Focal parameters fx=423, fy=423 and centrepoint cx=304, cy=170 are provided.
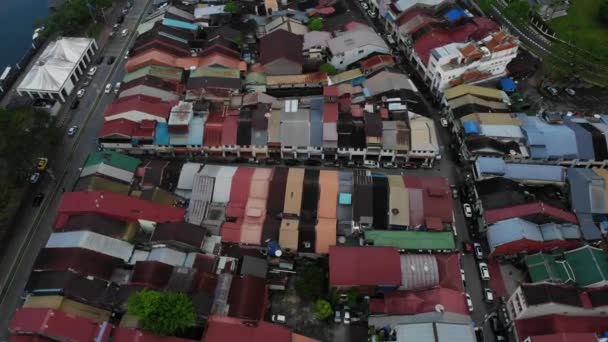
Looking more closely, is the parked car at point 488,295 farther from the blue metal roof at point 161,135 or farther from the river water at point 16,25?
the river water at point 16,25

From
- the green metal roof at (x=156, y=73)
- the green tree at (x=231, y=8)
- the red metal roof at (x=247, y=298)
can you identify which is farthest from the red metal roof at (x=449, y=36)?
the red metal roof at (x=247, y=298)

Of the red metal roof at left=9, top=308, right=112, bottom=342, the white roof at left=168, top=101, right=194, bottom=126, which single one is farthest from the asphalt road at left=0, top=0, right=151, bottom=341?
the white roof at left=168, top=101, right=194, bottom=126

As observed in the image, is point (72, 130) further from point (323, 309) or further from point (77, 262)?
point (323, 309)

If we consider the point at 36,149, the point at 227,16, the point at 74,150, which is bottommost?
the point at 36,149

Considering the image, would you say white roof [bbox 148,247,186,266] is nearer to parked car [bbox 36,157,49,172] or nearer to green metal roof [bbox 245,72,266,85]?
parked car [bbox 36,157,49,172]

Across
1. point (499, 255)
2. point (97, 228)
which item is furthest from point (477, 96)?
point (97, 228)

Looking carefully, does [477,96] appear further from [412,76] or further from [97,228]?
[97,228]
